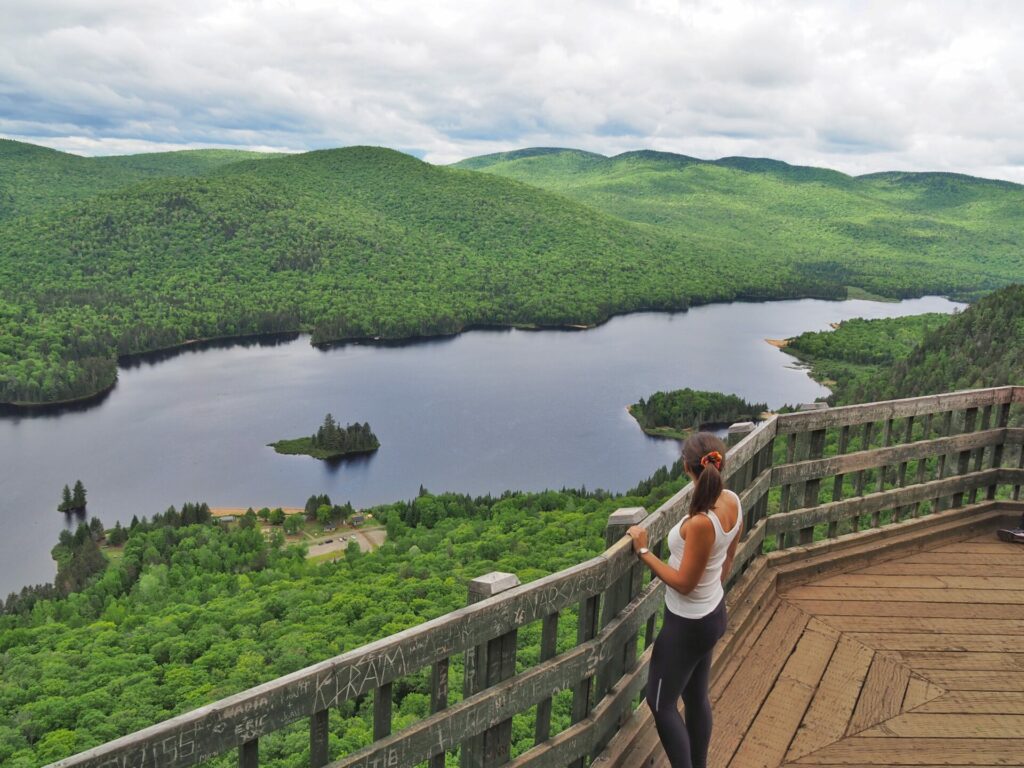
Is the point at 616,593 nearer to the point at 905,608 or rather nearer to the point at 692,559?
the point at 692,559


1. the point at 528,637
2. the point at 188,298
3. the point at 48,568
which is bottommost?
the point at 48,568

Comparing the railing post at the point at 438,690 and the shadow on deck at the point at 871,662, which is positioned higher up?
the railing post at the point at 438,690

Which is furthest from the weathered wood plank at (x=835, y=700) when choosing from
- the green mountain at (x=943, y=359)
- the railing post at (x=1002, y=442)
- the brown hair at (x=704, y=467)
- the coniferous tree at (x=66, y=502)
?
the coniferous tree at (x=66, y=502)

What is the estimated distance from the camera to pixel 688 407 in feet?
344

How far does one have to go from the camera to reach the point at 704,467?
438 centimetres

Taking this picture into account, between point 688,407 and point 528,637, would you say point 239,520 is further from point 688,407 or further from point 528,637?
point 688,407

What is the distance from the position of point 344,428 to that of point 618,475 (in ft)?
114

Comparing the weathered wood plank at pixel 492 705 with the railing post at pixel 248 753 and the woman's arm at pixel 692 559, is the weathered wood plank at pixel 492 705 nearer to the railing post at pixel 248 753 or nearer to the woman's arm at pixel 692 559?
the railing post at pixel 248 753

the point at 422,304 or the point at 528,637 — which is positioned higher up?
the point at 422,304

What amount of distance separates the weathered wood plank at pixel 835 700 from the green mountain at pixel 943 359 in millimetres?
80893

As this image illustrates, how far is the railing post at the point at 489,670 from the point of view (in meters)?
3.87

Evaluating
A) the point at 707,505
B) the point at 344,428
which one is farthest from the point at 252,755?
the point at 344,428

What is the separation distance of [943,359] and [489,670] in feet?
362

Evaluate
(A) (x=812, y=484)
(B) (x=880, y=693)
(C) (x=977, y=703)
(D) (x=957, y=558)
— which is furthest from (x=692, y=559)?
(D) (x=957, y=558)
